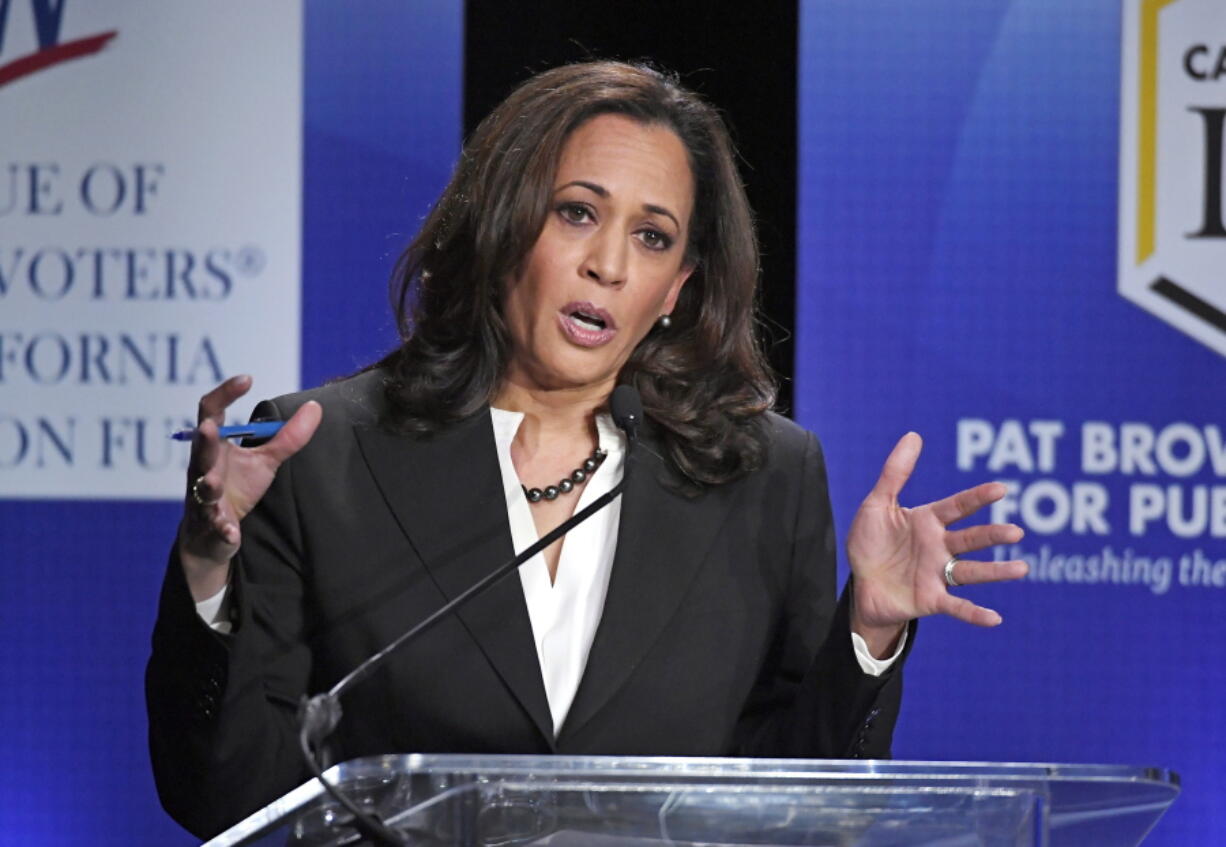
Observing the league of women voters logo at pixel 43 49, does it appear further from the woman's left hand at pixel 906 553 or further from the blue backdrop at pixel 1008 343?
the woman's left hand at pixel 906 553

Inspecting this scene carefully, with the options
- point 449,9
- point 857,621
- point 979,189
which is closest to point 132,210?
point 449,9

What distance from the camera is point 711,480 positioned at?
6.68 feet

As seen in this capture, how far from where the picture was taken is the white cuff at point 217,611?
162 centimetres

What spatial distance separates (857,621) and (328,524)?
0.65 m

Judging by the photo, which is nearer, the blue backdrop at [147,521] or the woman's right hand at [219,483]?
the woman's right hand at [219,483]

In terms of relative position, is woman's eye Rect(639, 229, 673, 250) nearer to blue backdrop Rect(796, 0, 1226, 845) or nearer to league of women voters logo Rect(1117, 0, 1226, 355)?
blue backdrop Rect(796, 0, 1226, 845)

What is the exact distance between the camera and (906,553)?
5.58 feet

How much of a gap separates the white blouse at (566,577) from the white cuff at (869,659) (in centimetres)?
33

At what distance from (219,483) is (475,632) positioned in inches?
17.6

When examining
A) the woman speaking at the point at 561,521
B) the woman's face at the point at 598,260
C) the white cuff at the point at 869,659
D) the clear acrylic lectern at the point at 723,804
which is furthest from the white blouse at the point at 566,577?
the clear acrylic lectern at the point at 723,804

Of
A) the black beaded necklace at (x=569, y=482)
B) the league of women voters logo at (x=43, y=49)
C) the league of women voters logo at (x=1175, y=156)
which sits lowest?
the black beaded necklace at (x=569, y=482)

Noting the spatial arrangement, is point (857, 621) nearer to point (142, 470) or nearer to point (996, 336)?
point (996, 336)

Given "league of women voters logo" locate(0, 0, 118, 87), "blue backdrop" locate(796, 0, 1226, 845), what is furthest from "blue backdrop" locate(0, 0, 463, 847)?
"blue backdrop" locate(796, 0, 1226, 845)

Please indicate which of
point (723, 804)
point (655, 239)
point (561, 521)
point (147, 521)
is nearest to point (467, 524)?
point (561, 521)
